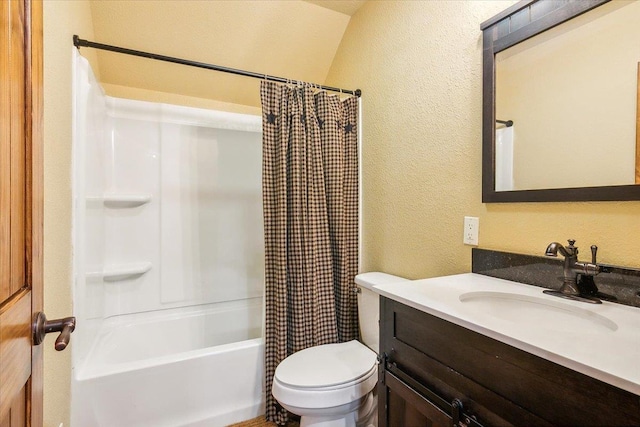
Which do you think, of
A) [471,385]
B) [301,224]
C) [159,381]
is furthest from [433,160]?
[159,381]

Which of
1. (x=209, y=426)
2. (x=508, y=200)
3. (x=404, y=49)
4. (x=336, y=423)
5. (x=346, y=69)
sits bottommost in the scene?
(x=209, y=426)

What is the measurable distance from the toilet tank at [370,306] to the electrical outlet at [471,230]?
0.43 m

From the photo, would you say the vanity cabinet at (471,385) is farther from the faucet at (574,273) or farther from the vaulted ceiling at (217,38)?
the vaulted ceiling at (217,38)

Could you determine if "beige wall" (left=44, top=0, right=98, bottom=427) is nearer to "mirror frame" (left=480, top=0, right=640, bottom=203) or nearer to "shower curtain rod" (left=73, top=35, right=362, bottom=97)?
"shower curtain rod" (left=73, top=35, right=362, bottom=97)

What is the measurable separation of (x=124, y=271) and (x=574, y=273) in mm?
2432

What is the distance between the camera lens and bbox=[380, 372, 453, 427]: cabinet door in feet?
2.65

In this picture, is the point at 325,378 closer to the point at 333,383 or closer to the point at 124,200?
the point at 333,383

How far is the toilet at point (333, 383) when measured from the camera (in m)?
1.23

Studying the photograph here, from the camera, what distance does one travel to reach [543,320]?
867 mm

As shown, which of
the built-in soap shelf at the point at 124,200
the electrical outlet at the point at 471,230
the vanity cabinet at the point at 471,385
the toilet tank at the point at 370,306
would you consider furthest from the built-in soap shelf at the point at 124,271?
the electrical outlet at the point at 471,230

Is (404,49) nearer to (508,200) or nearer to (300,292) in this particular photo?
(508,200)

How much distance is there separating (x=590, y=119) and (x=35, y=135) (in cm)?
149

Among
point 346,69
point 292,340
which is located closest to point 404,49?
point 346,69

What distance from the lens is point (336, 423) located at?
4.33 ft
